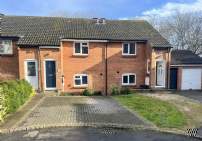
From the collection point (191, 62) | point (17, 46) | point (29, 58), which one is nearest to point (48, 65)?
Answer: point (29, 58)

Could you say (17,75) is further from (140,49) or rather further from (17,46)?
(140,49)

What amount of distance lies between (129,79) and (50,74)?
8043 millimetres

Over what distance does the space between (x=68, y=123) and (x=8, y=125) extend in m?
2.54

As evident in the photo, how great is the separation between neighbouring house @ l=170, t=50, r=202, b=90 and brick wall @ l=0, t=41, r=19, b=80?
1528cm

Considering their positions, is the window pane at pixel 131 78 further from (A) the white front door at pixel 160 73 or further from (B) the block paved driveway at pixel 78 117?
(B) the block paved driveway at pixel 78 117

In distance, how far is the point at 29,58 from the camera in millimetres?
22688

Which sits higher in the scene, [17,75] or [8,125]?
[17,75]

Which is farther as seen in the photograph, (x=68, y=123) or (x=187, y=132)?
(x=68, y=123)

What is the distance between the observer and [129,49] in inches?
1014

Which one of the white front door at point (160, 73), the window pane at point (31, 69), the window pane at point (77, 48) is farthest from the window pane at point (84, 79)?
the white front door at point (160, 73)

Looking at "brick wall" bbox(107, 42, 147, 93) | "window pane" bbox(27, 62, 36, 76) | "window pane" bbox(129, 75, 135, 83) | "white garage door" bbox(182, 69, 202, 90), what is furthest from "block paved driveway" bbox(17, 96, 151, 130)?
"white garage door" bbox(182, 69, 202, 90)

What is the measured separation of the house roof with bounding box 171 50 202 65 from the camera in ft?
85.0

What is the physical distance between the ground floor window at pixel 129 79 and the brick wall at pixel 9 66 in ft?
34.1

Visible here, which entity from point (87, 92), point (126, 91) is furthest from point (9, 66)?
point (126, 91)
